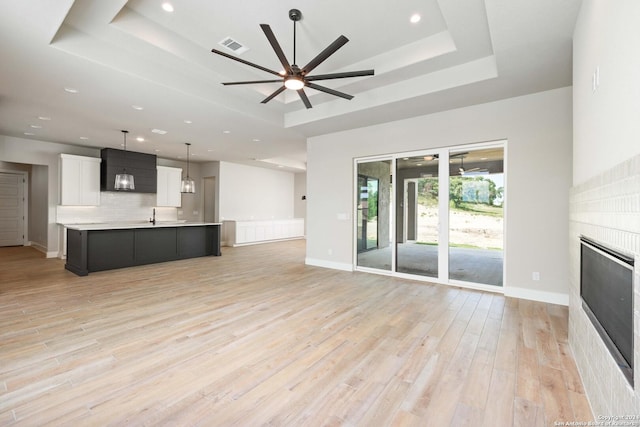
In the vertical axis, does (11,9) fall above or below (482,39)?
below

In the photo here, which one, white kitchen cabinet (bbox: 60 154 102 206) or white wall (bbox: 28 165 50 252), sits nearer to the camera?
white kitchen cabinet (bbox: 60 154 102 206)

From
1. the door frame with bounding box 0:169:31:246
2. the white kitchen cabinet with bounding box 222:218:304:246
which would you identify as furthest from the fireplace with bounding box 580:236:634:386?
the door frame with bounding box 0:169:31:246

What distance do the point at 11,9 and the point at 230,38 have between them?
1.87 meters

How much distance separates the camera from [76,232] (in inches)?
218

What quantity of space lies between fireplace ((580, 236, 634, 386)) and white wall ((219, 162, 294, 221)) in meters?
9.39

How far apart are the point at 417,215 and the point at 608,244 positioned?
3.59 metres

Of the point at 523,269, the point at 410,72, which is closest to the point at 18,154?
the point at 410,72

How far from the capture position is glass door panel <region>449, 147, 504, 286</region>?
14.5 ft

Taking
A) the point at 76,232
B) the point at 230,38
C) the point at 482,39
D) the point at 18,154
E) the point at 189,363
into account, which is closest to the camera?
the point at 189,363

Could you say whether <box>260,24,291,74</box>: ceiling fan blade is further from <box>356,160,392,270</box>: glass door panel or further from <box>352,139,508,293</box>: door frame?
<box>356,160,392,270</box>: glass door panel

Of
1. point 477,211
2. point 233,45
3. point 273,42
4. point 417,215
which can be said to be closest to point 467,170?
point 477,211

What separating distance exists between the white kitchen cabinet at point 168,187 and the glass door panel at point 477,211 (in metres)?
8.10

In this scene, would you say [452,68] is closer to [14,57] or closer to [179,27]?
[179,27]

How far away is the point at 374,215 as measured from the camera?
19.0 feet
